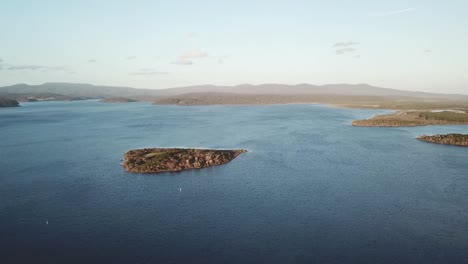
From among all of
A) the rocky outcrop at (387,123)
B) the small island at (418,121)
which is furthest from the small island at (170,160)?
the small island at (418,121)

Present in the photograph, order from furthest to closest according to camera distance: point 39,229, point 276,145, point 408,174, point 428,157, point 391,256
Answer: point 276,145 → point 428,157 → point 408,174 → point 39,229 → point 391,256

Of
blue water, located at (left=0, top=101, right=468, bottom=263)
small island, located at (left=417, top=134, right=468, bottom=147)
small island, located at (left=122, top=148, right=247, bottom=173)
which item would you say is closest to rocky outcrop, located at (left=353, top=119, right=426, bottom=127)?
small island, located at (left=417, top=134, right=468, bottom=147)

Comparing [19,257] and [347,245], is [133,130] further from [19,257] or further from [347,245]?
[347,245]

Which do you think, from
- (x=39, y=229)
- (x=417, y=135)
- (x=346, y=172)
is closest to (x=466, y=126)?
(x=417, y=135)

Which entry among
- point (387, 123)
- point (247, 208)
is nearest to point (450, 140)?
point (387, 123)

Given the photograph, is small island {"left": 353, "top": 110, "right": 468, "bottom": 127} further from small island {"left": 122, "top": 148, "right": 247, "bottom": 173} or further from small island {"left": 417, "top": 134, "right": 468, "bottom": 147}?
small island {"left": 122, "top": 148, "right": 247, "bottom": 173}

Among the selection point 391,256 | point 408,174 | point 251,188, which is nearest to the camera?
point 391,256
